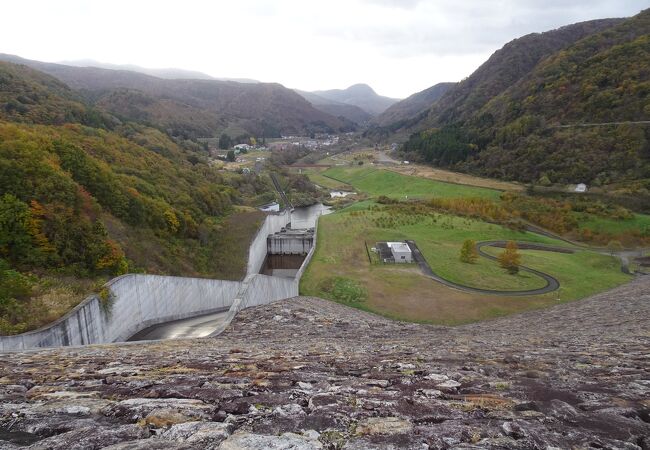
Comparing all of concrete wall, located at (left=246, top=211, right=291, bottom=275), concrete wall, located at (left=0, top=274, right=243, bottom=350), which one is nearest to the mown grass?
concrete wall, located at (left=246, top=211, right=291, bottom=275)

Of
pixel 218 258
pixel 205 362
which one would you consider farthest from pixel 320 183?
pixel 205 362

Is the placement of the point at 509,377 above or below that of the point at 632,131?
below

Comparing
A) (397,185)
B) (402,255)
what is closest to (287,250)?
(402,255)

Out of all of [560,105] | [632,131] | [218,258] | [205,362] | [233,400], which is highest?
[560,105]

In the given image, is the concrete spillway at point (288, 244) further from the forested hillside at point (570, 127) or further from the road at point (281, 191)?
the forested hillside at point (570, 127)

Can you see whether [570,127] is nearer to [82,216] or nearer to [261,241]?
[261,241]

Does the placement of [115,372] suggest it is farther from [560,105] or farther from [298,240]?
[560,105]
